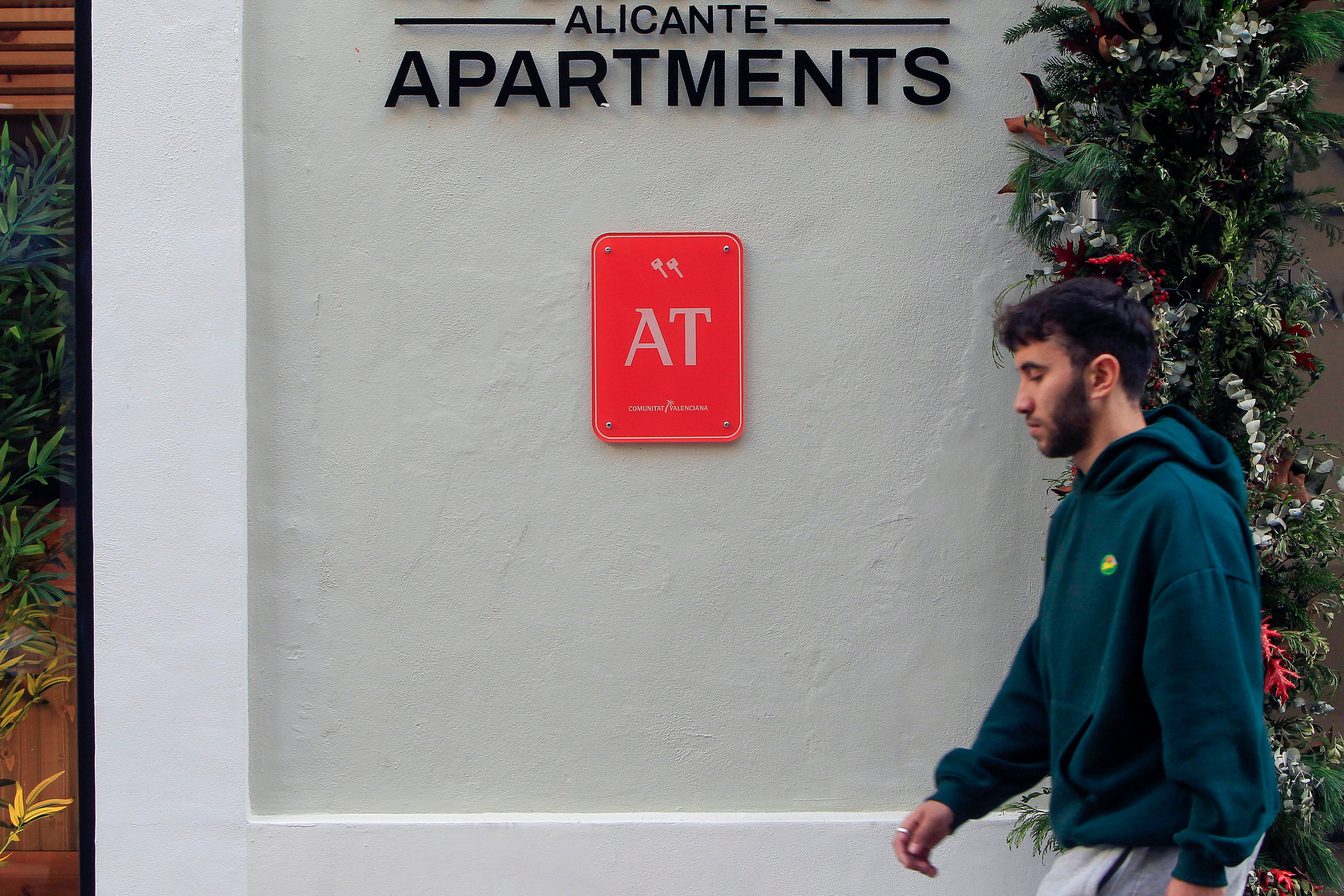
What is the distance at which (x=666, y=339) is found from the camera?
335 centimetres

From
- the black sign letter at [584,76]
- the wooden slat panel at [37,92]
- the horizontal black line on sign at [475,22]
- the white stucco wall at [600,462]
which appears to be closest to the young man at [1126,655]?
the white stucco wall at [600,462]

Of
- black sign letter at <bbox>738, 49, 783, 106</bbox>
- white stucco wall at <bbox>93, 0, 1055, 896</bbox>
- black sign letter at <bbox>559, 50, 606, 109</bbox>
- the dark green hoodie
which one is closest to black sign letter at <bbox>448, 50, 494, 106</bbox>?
white stucco wall at <bbox>93, 0, 1055, 896</bbox>

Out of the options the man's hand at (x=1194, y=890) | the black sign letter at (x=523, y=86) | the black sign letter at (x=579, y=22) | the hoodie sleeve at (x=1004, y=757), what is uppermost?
the black sign letter at (x=579, y=22)

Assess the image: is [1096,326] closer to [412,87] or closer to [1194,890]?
[1194,890]

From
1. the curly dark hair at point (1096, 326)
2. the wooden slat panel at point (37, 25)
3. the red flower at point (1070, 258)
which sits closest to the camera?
the curly dark hair at point (1096, 326)

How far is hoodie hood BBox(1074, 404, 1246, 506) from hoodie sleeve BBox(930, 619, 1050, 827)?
1.20 ft

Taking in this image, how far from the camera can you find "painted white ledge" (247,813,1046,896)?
3297 mm

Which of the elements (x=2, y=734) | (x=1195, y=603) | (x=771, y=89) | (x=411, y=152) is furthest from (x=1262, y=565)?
(x=2, y=734)

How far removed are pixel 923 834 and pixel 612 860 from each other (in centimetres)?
148

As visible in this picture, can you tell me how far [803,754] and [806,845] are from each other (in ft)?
0.87

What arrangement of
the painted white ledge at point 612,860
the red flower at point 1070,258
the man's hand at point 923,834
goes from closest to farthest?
the man's hand at point 923,834 → the red flower at point 1070,258 → the painted white ledge at point 612,860

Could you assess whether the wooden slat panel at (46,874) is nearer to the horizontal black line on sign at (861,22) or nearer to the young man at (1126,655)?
the young man at (1126,655)

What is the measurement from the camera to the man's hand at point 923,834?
6.83 feet

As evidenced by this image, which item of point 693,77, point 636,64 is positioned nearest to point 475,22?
point 636,64
